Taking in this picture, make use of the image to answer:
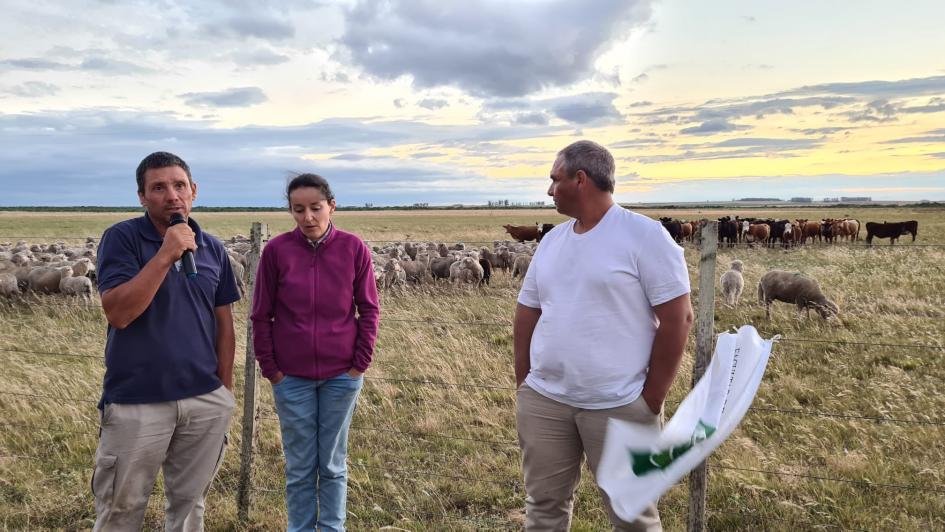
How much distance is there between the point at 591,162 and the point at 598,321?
68 cm

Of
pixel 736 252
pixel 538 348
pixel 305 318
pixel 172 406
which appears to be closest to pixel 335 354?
pixel 305 318

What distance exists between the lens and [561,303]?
109 inches

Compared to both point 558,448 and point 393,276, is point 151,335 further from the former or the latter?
point 393,276

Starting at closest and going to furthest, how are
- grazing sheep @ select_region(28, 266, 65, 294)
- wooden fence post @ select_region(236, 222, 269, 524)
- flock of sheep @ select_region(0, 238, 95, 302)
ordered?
wooden fence post @ select_region(236, 222, 269, 524) → flock of sheep @ select_region(0, 238, 95, 302) → grazing sheep @ select_region(28, 266, 65, 294)

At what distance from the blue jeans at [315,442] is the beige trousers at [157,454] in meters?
0.40

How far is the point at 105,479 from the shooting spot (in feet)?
9.20

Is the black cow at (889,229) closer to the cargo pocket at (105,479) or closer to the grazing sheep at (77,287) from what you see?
the grazing sheep at (77,287)

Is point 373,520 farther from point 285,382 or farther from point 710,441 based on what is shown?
point 710,441

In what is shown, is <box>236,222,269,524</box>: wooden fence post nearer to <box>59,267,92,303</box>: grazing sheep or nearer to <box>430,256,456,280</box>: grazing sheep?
<box>59,267,92,303</box>: grazing sheep

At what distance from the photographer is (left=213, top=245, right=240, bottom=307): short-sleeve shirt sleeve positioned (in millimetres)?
3057

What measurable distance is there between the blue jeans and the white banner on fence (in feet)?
4.92

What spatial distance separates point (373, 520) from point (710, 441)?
9.13ft

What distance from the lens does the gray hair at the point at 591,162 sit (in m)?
2.72

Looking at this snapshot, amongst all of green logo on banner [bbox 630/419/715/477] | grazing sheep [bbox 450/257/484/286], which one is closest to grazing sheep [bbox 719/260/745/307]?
grazing sheep [bbox 450/257/484/286]
